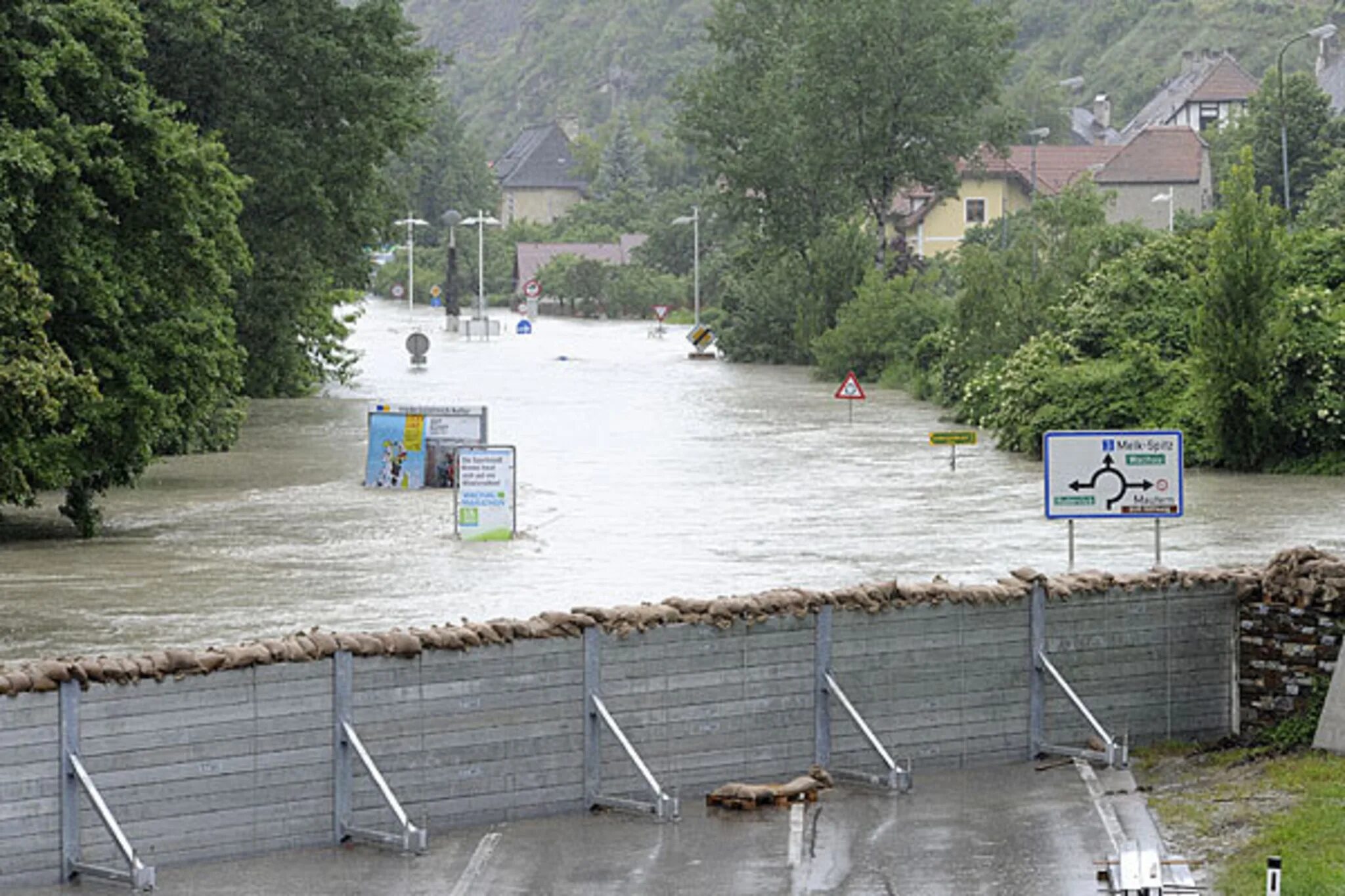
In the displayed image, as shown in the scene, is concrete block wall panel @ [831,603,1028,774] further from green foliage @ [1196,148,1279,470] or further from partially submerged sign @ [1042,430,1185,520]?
green foliage @ [1196,148,1279,470]

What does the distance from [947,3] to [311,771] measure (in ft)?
235

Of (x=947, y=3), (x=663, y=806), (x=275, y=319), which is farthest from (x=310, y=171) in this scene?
(x=947, y=3)

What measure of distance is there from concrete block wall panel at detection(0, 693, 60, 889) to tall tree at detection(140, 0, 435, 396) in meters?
32.5

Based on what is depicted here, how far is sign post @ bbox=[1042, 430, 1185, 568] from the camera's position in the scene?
2380 centimetres

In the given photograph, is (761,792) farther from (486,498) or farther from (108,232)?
(108,232)

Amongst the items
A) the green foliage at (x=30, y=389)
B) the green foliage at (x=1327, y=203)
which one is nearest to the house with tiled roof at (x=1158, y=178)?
the green foliage at (x=1327, y=203)

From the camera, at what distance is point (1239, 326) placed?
1672 inches

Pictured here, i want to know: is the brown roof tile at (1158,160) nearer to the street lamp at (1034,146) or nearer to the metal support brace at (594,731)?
the street lamp at (1034,146)

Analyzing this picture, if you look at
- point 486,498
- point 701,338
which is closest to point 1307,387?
point 486,498

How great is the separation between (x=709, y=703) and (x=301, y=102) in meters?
33.1

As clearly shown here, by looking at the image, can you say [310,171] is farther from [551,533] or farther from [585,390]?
[585,390]

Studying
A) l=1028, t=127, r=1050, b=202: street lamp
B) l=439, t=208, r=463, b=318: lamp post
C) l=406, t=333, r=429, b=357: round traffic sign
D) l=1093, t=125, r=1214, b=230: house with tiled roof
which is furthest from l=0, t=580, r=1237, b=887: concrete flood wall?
l=439, t=208, r=463, b=318: lamp post

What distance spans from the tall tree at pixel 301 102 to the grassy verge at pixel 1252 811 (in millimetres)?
31590

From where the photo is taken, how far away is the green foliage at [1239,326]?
4162 centimetres
